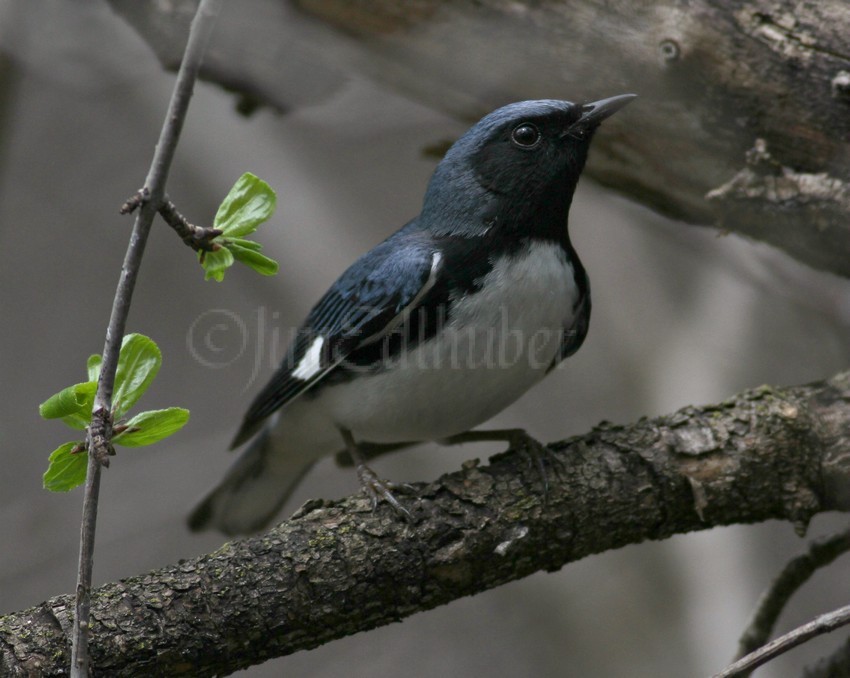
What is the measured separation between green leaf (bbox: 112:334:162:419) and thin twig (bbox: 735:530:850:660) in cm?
226

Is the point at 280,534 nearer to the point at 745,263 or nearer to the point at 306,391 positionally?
the point at 306,391

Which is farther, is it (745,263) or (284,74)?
(745,263)

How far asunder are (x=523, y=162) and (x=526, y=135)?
11 centimetres

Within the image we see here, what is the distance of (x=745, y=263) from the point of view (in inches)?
196

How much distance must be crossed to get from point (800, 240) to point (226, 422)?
427cm

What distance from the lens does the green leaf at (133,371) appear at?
2070mm

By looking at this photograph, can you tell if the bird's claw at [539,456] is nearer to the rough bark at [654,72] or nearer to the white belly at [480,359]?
the white belly at [480,359]

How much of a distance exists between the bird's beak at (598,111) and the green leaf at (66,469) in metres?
2.27

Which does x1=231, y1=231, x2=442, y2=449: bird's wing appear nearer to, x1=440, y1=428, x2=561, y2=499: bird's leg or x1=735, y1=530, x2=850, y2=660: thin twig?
x1=440, y1=428, x2=561, y2=499: bird's leg

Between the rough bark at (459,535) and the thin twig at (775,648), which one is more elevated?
the rough bark at (459,535)

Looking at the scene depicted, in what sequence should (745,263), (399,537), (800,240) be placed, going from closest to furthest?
(399,537), (800,240), (745,263)

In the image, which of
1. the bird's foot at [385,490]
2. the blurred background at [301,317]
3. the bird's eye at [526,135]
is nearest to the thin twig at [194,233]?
the bird's foot at [385,490]

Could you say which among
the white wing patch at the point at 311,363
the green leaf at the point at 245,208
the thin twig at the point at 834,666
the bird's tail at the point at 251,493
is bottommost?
the thin twig at the point at 834,666

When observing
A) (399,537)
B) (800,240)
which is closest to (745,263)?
(800,240)
